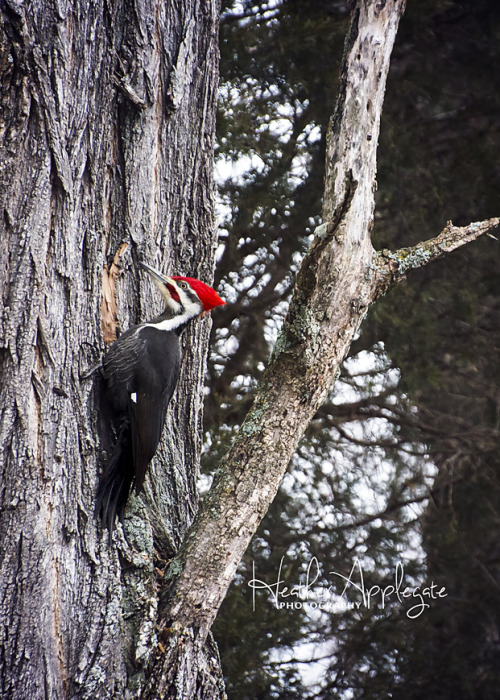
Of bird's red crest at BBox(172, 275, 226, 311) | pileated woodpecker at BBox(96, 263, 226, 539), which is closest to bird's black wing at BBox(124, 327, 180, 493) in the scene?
pileated woodpecker at BBox(96, 263, 226, 539)

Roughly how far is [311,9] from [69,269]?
235cm

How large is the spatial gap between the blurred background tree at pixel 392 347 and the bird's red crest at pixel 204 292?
1387 millimetres

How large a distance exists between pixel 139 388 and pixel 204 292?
0.32 m

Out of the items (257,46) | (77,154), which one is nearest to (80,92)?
(77,154)

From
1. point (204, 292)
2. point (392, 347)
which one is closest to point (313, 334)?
point (204, 292)

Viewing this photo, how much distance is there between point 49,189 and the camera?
1395 mm

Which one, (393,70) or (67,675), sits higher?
(393,70)

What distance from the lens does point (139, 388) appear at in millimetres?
1603

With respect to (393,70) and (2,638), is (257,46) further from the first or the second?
(2,638)

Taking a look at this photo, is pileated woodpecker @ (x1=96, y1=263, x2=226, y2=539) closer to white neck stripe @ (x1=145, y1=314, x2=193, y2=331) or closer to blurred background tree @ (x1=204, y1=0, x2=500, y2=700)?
white neck stripe @ (x1=145, y1=314, x2=193, y2=331)
